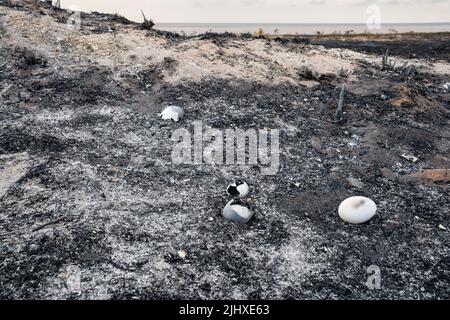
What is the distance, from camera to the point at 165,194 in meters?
6.30

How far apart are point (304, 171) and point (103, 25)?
9.38 m

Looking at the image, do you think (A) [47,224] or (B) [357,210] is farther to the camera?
(B) [357,210]

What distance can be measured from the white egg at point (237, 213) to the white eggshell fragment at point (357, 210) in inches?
54.3

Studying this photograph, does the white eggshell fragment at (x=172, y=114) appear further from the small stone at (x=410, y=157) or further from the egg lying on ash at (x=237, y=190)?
the small stone at (x=410, y=157)

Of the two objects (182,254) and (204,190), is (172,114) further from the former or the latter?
(182,254)

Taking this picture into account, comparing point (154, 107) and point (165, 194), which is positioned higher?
point (154, 107)

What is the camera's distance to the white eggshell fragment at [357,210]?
18.9 ft

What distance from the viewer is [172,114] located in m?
8.73

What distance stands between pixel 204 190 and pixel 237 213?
962 mm

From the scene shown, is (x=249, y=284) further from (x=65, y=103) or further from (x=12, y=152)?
(x=65, y=103)

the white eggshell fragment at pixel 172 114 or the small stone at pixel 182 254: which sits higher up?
the white eggshell fragment at pixel 172 114

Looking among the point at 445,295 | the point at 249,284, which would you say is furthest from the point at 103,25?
the point at 445,295

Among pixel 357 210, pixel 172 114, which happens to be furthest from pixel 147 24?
pixel 357 210

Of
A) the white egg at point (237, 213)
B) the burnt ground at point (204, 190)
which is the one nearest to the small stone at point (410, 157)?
the burnt ground at point (204, 190)
